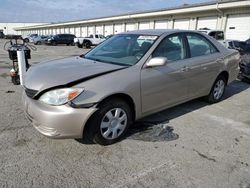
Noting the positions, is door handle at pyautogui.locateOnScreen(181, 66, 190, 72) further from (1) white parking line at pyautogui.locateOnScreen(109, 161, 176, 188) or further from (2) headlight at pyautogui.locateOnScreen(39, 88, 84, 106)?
(2) headlight at pyautogui.locateOnScreen(39, 88, 84, 106)

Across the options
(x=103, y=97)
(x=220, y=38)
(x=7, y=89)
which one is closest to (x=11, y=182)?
(x=103, y=97)

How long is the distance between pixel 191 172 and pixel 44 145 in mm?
1981

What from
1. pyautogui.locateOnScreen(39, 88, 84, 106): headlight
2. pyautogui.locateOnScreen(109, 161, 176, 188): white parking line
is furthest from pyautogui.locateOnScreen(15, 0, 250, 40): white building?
pyautogui.locateOnScreen(39, 88, 84, 106): headlight

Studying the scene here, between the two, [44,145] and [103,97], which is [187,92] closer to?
[103,97]

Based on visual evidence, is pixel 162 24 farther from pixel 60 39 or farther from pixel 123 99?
pixel 123 99

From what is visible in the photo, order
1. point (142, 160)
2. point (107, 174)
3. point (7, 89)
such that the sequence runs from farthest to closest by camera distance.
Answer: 1. point (7, 89)
2. point (142, 160)
3. point (107, 174)

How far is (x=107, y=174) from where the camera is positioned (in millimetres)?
2775

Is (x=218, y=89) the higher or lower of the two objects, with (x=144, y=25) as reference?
lower

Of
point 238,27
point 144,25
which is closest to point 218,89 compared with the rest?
point 238,27

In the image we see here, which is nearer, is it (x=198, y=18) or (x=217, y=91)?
(x=217, y=91)

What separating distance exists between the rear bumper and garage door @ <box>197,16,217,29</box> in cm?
2026

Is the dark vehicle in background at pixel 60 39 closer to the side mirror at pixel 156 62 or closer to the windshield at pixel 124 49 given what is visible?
the windshield at pixel 124 49

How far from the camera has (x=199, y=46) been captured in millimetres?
4754

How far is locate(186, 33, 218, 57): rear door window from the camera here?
4523 mm
